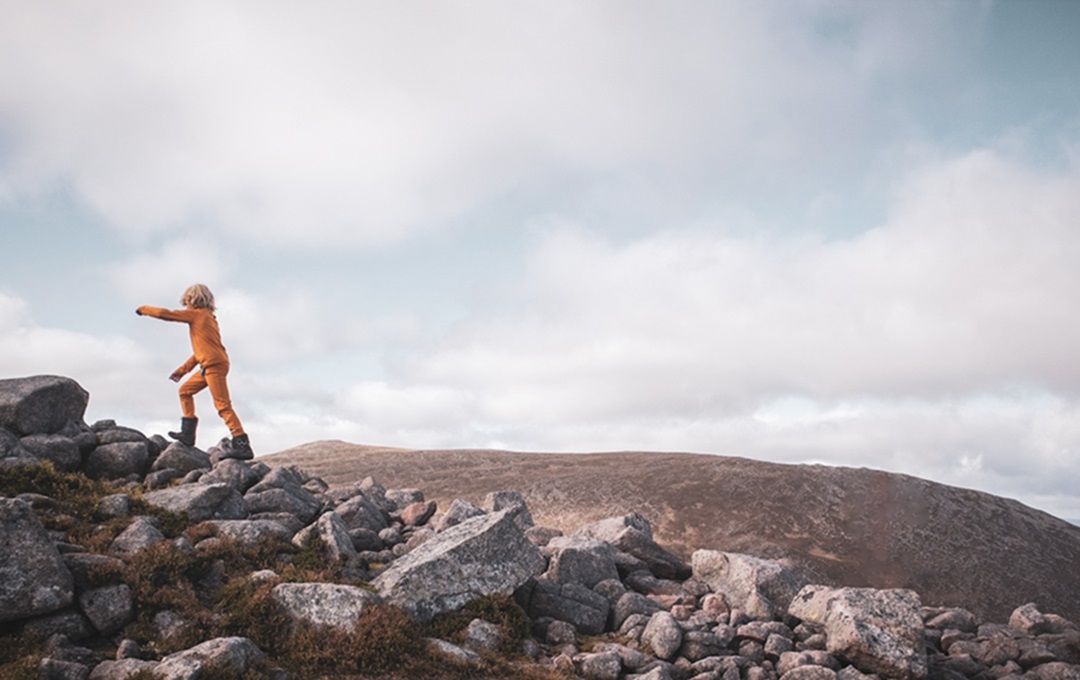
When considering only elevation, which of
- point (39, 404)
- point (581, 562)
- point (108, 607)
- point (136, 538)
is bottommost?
point (108, 607)

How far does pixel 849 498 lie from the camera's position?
48.4 meters

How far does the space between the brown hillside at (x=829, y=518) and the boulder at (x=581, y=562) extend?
22.2 metres

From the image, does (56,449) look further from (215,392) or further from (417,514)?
(417,514)

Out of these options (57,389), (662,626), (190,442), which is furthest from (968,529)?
(57,389)

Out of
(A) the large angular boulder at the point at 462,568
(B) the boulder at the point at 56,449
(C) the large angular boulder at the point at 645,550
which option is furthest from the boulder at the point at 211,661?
(C) the large angular boulder at the point at 645,550

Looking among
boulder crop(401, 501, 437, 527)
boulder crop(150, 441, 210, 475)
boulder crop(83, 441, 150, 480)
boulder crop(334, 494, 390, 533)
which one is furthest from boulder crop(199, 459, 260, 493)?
boulder crop(401, 501, 437, 527)

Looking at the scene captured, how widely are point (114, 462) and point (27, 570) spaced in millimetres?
9072

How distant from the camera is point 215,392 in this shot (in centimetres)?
2134

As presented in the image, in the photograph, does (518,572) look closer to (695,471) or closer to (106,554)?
(106,554)

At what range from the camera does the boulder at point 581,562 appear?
18469 mm

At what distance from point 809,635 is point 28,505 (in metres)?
17.2

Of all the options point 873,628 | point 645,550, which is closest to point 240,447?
point 645,550

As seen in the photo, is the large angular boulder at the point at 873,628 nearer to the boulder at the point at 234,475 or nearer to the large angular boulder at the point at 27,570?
the boulder at the point at 234,475

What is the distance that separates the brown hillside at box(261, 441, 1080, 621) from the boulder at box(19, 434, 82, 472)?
90.4ft
